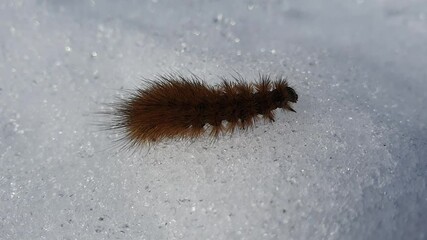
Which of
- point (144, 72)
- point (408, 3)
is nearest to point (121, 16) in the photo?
point (144, 72)

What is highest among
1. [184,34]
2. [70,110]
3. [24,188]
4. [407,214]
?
[184,34]

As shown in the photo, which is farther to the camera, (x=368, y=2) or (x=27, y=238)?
(x=368, y=2)

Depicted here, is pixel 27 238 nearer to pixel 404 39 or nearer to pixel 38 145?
pixel 38 145

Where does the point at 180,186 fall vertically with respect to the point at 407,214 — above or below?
above
